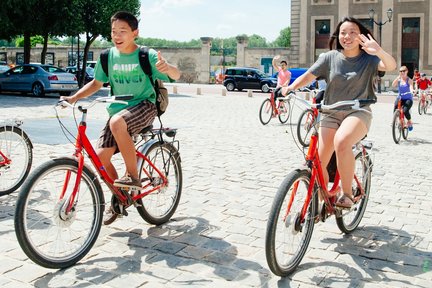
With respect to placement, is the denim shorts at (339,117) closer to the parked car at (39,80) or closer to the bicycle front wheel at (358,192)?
the bicycle front wheel at (358,192)

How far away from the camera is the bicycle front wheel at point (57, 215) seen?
139 inches

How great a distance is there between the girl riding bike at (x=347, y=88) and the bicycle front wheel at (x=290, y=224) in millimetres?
415

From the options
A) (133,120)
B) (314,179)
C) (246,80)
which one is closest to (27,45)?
(246,80)

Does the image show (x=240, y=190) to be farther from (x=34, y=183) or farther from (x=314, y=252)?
(x=34, y=183)

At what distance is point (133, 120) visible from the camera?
4.23 m

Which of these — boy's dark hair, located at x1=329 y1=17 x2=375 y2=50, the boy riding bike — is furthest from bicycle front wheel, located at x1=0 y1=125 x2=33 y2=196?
boy's dark hair, located at x1=329 y1=17 x2=375 y2=50

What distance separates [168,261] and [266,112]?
11108mm

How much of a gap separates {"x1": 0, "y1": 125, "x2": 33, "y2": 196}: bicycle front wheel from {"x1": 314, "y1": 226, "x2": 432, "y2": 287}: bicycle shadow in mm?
3386

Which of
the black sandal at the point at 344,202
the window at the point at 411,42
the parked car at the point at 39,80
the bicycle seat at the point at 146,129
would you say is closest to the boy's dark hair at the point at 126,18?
the bicycle seat at the point at 146,129

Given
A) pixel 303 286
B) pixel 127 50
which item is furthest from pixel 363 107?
pixel 127 50

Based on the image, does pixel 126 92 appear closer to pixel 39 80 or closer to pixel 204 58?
pixel 39 80

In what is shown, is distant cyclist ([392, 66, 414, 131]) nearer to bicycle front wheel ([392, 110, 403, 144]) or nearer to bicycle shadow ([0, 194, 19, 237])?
bicycle front wheel ([392, 110, 403, 144])

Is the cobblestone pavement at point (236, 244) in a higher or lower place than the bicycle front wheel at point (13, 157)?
lower

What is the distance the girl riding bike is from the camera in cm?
417
